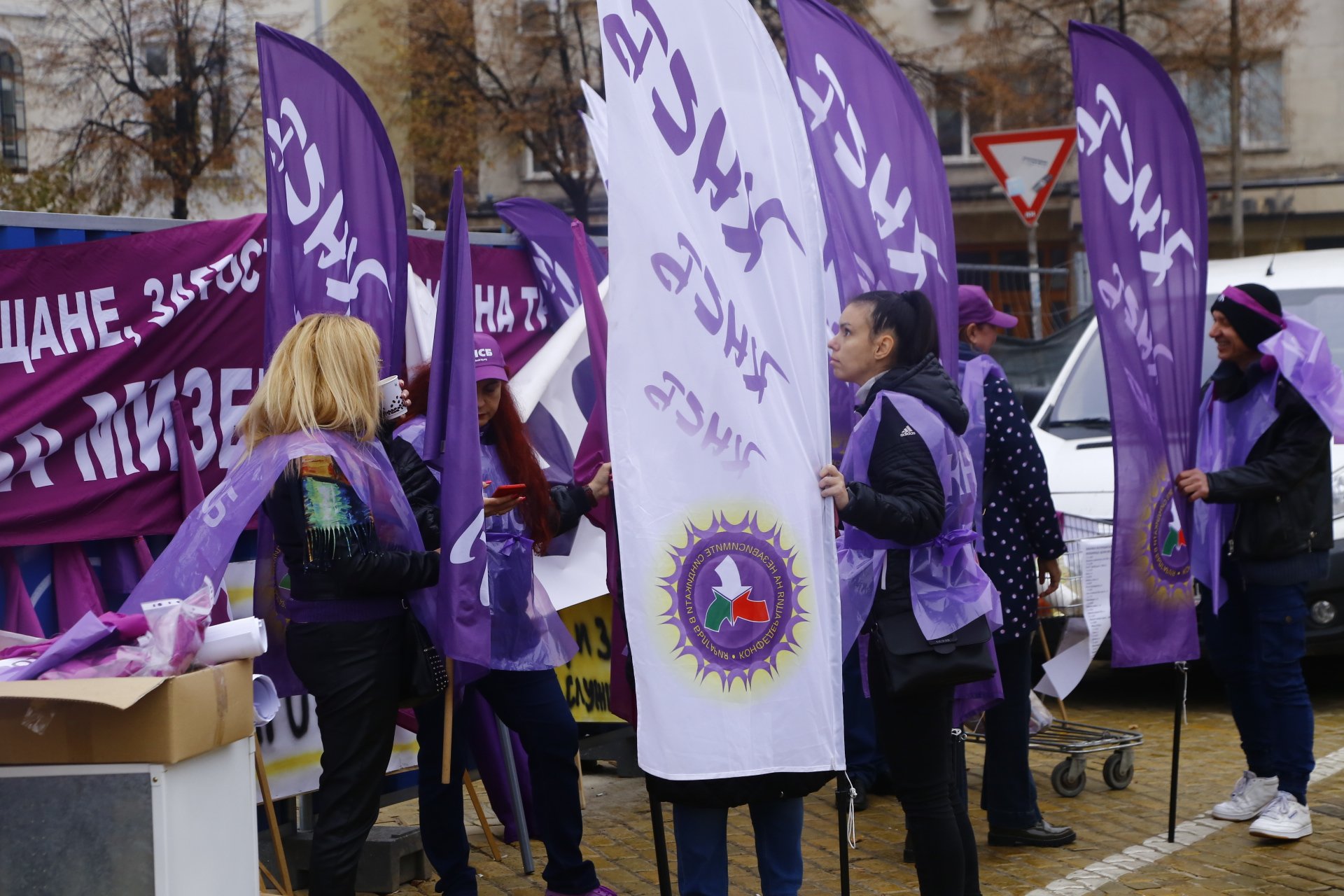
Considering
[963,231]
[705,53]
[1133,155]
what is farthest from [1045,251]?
[705,53]

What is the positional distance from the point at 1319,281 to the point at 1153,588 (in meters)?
4.32

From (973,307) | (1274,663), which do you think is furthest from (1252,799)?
(973,307)

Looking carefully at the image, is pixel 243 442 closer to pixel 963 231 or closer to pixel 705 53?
pixel 705 53

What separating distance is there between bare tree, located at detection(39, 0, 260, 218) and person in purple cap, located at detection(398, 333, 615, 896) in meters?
19.5

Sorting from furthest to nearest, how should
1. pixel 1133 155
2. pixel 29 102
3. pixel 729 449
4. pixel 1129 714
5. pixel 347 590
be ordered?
1. pixel 29 102
2. pixel 1129 714
3. pixel 1133 155
4. pixel 347 590
5. pixel 729 449

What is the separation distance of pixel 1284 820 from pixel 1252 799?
360mm

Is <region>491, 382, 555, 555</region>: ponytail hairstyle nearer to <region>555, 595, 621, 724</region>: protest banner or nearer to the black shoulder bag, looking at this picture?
the black shoulder bag

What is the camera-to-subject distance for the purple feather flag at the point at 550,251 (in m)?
6.45

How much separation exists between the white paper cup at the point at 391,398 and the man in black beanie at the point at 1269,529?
2764mm

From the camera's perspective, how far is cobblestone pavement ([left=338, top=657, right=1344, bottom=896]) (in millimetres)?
5266

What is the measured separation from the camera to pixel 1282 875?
526 cm

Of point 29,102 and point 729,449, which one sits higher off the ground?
point 29,102

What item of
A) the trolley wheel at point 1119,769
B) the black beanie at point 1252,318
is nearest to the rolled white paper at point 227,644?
the black beanie at point 1252,318

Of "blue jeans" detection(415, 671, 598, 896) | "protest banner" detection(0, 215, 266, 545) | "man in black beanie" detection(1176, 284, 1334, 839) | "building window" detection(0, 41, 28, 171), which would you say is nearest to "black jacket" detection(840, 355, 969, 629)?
"blue jeans" detection(415, 671, 598, 896)
